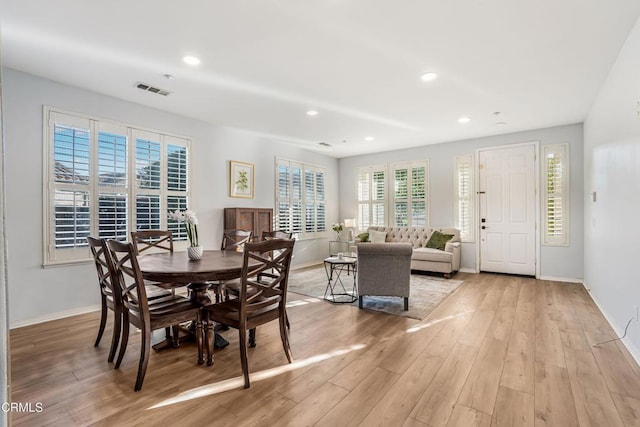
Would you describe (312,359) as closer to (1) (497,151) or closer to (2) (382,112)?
(2) (382,112)

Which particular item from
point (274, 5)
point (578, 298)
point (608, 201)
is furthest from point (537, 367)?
point (274, 5)

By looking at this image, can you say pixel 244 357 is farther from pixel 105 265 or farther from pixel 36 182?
pixel 36 182

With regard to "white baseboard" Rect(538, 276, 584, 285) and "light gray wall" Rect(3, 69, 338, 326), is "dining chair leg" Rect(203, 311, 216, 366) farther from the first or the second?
"white baseboard" Rect(538, 276, 584, 285)

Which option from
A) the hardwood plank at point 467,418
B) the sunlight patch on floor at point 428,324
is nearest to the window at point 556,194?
the sunlight patch on floor at point 428,324

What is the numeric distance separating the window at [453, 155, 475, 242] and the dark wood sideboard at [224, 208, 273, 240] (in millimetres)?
3754

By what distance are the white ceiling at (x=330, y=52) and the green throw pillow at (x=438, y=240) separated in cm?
243

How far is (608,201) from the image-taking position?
3293mm

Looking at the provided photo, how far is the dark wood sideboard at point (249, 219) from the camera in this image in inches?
196

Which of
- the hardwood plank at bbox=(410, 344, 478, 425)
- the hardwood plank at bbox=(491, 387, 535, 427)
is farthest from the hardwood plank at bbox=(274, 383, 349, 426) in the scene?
the hardwood plank at bbox=(491, 387, 535, 427)

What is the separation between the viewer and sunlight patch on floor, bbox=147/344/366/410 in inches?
80.4

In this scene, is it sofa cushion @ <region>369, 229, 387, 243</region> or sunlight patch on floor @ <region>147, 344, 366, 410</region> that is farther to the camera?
sofa cushion @ <region>369, 229, 387, 243</region>

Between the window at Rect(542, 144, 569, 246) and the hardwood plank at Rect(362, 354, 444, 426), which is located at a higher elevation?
the window at Rect(542, 144, 569, 246)

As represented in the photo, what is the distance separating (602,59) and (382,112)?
7.81 ft

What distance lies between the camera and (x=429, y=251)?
5.82 meters
